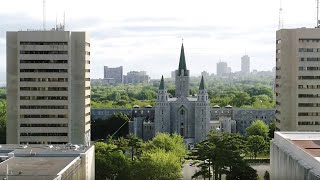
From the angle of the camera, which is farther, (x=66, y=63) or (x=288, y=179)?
(x=66, y=63)

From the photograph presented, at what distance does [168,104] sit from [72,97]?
217ft

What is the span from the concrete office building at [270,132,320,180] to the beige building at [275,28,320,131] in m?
19.9

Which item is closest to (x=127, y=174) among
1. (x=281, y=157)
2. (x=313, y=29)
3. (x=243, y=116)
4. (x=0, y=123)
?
(x=281, y=157)

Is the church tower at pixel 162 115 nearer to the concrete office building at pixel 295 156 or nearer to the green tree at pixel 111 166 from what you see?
the green tree at pixel 111 166

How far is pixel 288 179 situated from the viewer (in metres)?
70.3

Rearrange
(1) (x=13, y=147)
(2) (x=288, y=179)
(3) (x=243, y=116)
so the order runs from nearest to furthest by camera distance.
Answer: (2) (x=288, y=179)
(1) (x=13, y=147)
(3) (x=243, y=116)

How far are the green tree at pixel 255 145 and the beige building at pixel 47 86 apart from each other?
4515 centimetres

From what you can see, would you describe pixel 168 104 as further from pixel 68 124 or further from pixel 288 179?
pixel 288 179

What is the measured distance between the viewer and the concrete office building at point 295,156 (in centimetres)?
5975

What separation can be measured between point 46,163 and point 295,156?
27592 mm

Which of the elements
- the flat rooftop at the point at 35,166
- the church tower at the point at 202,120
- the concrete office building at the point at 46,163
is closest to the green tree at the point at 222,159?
the concrete office building at the point at 46,163

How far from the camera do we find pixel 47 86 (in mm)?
102625

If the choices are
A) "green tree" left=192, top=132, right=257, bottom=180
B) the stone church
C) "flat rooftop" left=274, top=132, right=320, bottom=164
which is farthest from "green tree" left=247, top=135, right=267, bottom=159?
"flat rooftop" left=274, top=132, right=320, bottom=164

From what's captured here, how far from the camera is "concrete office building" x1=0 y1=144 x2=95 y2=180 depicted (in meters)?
62.1
